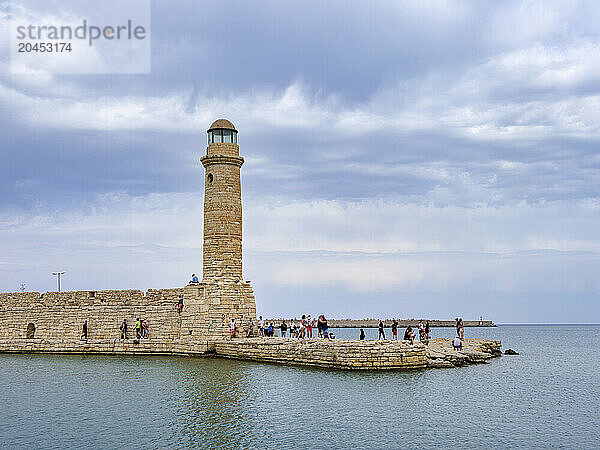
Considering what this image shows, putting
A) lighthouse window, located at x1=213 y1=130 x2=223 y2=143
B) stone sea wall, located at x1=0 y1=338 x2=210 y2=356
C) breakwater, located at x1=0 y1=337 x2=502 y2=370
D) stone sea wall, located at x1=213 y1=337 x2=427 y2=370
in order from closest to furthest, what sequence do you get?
1. stone sea wall, located at x1=213 y1=337 x2=427 y2=370
2. breakwater, located at x1=0 y1=337 x2=502 y2=370
3. stone sea wall, located at x1=0 y1=338 x2=210 y2=356
4. lighthouse window, located at x1=213 y1=130 x2=223 y2=143

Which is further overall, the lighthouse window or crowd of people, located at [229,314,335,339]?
the lighthouse window

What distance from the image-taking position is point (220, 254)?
25281mm

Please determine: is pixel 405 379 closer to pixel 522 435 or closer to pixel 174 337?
pixel 522 435

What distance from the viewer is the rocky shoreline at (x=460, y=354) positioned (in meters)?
21.8

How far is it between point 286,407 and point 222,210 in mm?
12036

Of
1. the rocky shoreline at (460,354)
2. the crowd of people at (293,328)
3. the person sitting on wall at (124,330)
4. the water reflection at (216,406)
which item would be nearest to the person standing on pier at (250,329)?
the crowd of people at (293,328)

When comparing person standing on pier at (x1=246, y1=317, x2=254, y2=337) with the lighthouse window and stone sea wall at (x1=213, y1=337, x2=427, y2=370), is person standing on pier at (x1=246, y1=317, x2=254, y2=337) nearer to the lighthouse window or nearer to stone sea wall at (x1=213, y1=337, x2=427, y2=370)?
stone sea wall at (x1=213, y1=337, x2=427, y2=370)

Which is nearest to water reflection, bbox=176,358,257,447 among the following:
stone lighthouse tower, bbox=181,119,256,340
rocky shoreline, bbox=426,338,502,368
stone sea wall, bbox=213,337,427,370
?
stone sea wall, bbox=213,337,427,370

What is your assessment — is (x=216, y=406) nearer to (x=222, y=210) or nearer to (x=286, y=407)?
(x=286, y=407)

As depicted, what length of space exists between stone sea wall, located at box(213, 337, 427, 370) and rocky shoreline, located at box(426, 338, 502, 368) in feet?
3.51

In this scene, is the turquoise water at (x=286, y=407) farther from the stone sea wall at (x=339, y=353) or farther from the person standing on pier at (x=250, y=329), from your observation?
the person standing on pier at (x=250, y=329)

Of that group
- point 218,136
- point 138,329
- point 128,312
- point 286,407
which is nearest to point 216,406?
point 286,407

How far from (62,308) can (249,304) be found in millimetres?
9021

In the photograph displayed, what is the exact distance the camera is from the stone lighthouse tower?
24.6 m
